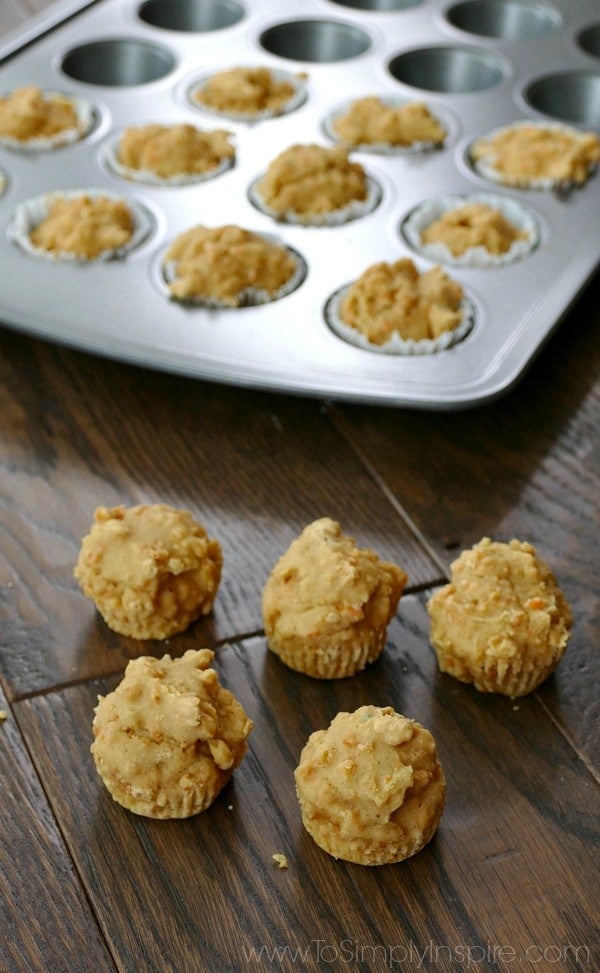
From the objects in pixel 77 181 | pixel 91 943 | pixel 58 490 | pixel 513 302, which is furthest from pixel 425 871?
pixel 77 181

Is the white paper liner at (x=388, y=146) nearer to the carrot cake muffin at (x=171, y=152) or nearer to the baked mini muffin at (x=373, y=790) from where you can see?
the carrot cake muffin at (x=171, y=152)

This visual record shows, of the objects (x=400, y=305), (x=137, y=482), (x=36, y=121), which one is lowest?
(x=137, y=482)

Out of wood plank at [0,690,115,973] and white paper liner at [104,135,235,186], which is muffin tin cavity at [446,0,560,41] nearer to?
white paper liner at [104,135,235,186]

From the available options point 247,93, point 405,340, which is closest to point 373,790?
point 405,340

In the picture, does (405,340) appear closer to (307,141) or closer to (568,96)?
(307,141)

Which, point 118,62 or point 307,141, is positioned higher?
point 307,141

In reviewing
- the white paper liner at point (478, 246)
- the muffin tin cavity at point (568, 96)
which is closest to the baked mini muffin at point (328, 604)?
the white paper liner at point (478, 246)
